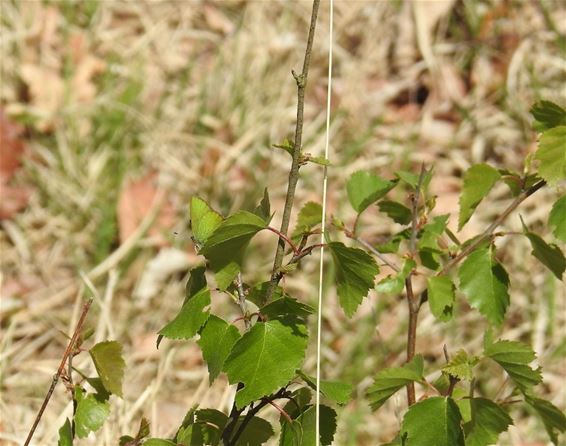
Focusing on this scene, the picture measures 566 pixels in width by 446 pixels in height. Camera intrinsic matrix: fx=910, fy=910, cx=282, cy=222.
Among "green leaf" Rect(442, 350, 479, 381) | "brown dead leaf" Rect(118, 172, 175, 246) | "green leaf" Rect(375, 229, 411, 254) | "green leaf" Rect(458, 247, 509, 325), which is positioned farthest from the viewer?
"brown dead leaf" Rect(118, 172, 175, 246)

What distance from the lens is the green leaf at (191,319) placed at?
1.11m

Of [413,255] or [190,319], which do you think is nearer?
[190,319]

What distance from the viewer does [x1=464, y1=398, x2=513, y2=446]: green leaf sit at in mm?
1244

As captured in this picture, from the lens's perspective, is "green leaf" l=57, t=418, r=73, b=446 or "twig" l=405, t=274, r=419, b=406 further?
"twig" l=405, t=274, r=419, b=406

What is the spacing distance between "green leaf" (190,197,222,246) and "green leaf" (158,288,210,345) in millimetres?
70

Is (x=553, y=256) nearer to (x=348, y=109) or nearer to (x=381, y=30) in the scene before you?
(x=348, y=109)

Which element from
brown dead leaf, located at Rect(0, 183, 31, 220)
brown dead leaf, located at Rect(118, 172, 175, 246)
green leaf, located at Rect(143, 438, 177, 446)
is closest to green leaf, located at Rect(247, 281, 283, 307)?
green leaf, located at Rect(143, 438, 177, 446)

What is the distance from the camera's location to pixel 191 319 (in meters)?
1.12

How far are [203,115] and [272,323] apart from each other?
7.64 feet

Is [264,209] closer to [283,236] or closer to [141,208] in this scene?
[283,236]

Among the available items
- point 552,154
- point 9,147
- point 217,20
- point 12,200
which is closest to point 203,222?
point 552,154

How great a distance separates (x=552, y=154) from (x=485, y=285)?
0.68 ft

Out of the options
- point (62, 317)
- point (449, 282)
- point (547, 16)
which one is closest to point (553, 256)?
point (449, 282)

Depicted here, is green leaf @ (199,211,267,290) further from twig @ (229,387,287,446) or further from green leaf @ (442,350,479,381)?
green leaf @ (442,350,479,381)
